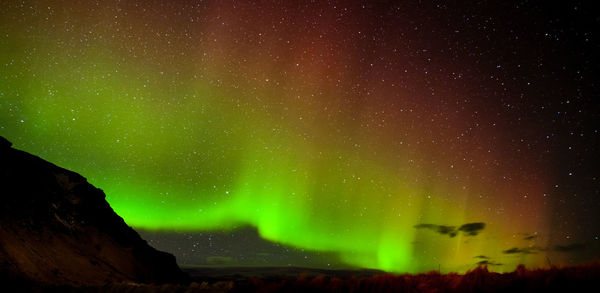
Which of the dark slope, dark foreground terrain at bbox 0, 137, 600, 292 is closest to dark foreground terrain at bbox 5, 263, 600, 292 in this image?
dark foreground terrain at bbox 0, 137, 600, 292

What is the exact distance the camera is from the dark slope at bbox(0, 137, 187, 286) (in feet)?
14.2

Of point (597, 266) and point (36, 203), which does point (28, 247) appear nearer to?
point (36, 203)

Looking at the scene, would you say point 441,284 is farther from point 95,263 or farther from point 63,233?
point 63,233

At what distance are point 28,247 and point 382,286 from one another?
4780 mm

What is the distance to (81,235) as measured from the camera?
5617 millimetres

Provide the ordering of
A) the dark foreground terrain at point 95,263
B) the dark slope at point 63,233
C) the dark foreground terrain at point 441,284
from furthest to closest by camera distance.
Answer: the dark slope at point 63,233, the dark foreground terrain at point 95,263, the dark foreground terrain at point 441,284

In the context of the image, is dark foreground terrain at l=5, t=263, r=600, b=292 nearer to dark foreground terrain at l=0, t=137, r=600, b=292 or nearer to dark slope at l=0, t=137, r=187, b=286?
dark foreground terrain at l=0, t=137, r=600, b=292

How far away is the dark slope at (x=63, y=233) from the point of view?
433 centimetres

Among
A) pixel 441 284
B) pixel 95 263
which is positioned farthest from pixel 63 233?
pixel 441 284

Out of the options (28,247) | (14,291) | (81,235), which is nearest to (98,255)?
(81,235)

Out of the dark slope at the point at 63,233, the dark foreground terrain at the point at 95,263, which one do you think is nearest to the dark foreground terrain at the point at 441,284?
the dark foreground terrain at the point at 95,263

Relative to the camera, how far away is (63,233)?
538cm

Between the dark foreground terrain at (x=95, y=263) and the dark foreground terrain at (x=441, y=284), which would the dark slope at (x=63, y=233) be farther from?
the dark foreground terrain at (x=441, y=284)

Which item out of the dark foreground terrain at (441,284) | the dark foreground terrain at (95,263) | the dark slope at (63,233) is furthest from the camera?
the dark slope at (63,233)
